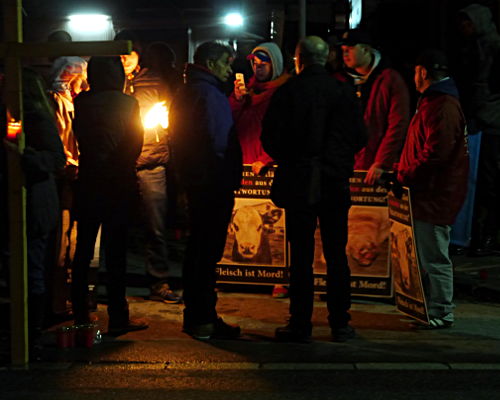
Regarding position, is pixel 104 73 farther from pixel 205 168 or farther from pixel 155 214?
pixel 155 214

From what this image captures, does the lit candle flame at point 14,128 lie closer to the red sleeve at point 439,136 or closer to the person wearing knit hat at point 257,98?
the person wearing knit hat at point 257,98

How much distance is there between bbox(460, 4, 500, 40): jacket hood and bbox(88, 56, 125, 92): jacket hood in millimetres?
4353

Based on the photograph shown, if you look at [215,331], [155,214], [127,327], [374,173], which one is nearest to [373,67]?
[374,173]

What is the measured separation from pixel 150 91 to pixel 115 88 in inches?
49.9

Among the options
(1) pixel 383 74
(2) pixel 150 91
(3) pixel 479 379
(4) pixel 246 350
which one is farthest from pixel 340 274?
(2) pixel 150 91

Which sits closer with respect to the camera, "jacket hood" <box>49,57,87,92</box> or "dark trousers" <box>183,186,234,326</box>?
"dark trousers" <box>183,186,234,326</box>

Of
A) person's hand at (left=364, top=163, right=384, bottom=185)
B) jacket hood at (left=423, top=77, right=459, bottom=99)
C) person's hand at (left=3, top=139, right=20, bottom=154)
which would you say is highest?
jacket hood at (left=423, top=77, right=459, bottom=99)

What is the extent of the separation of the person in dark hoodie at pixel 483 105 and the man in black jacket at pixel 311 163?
142 inches

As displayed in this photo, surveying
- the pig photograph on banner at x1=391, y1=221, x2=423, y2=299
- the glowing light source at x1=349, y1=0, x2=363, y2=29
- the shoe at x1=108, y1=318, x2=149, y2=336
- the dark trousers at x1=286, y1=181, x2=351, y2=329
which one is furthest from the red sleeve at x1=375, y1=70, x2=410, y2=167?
the glowing light source at x1=349, y1=0, x2=363, y2=29

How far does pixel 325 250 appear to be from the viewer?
22.2ft

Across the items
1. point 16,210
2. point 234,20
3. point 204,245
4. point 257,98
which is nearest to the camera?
point 16,210

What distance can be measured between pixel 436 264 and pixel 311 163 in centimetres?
132

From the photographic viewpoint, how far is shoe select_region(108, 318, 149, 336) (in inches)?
272

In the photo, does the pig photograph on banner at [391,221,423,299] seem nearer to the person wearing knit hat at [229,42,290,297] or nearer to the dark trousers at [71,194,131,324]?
the person wearing knit hat at [229,42,290,297]
